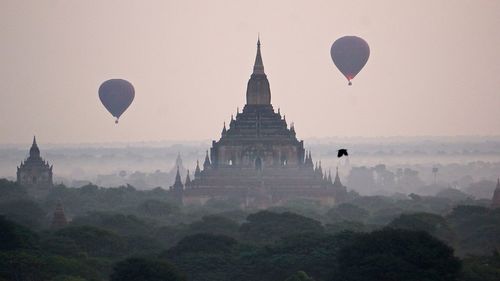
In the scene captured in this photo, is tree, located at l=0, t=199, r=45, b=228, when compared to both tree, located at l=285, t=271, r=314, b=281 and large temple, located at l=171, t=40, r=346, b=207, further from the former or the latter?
tree, located at l=285, t=271, r=314, b=281

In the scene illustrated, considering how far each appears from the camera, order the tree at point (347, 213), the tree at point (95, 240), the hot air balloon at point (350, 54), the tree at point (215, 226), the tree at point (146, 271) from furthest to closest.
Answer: the hot air balloon at point (350, 54) < the tree at point (347, 213) < the tree at point (215, 226) < the tree at point (95, 240) < the tree at point (146, 271)

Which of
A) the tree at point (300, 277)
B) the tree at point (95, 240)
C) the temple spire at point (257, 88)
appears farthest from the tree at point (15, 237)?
the temple spire at point (257, 88)

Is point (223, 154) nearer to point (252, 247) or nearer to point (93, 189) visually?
point (93, 189)

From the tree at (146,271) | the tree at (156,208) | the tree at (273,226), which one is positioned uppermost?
the tree at (156,208)

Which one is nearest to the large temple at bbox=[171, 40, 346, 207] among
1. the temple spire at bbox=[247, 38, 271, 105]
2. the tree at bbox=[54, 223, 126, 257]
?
the temple spire at bbox=[247, 38, 271, 105]

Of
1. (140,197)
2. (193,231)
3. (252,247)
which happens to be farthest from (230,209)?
(252,247)

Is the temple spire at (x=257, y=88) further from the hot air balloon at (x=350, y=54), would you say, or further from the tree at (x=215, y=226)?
the tree at (x=215, y=226)
